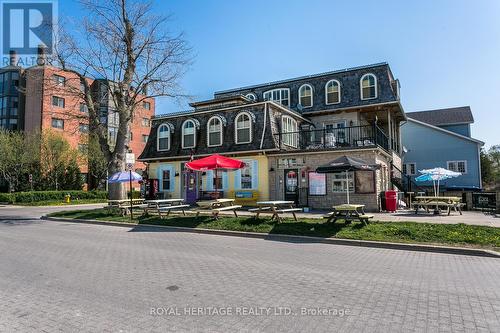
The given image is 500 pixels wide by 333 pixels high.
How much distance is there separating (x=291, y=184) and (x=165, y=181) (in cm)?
895

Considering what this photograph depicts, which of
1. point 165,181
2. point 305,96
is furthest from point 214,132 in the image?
point 305,96

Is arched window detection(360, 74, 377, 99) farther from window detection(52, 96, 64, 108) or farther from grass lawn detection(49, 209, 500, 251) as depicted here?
window detection(52, 96, 64, 108)

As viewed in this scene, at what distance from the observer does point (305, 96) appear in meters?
26.7

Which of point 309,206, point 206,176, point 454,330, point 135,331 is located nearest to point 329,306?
point 454,330

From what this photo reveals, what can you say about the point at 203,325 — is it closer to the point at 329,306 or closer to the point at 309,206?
the point at 329,306

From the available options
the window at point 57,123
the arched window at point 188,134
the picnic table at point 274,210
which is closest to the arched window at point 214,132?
the arched window at point 188,134

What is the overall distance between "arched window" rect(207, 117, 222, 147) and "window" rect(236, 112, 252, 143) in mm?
1284

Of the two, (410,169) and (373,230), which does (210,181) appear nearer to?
(373,230)

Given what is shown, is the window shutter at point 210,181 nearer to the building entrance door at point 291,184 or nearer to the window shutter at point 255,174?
the window shutter at point 255,174

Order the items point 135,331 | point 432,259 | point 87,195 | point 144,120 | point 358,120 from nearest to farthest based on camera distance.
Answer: point 135,331, point 432,259, point 358,120, point 87,195, point 144,120

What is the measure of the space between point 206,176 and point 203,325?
18.7m

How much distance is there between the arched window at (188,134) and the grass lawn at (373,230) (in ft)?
31.9

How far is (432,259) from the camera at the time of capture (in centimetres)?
802

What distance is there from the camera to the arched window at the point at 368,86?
2416 centimetres
